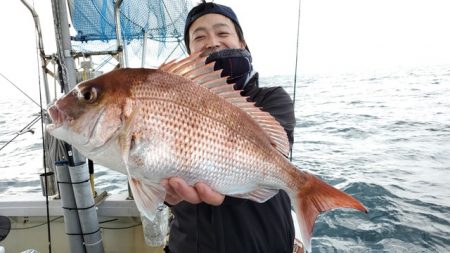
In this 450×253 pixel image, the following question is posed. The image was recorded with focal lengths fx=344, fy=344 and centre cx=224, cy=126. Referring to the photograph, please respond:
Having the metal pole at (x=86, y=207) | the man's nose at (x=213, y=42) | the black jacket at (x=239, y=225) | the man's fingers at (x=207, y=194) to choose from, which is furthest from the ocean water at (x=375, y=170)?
the man's fingers at (x=207, y=194)

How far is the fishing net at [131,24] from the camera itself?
481 centimetres

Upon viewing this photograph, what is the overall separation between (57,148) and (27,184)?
5083 mm

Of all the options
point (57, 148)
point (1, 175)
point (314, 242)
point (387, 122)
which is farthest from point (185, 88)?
point (387, 122)

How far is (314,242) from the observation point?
469 centimetres

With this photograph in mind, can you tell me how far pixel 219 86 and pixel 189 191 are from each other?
0.49 meters

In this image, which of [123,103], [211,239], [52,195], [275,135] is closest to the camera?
[123,103]

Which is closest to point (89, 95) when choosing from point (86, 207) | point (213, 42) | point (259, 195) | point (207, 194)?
point (207, 194)

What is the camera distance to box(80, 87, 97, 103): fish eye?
4.62ft

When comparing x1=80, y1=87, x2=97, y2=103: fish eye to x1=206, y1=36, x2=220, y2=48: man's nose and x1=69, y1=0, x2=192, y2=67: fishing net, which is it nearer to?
x1=206, y1=36, x2=220, y2=48: man's nose

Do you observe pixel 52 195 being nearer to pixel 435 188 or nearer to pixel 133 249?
pixel 133 249

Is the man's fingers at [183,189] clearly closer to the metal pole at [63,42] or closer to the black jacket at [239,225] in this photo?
the black jacket at [239,225]

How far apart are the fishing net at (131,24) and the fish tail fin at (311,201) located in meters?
3.46

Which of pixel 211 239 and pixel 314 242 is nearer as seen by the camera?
pixel 211 239

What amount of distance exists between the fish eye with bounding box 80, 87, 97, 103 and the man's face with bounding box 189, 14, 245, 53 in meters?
0.97
